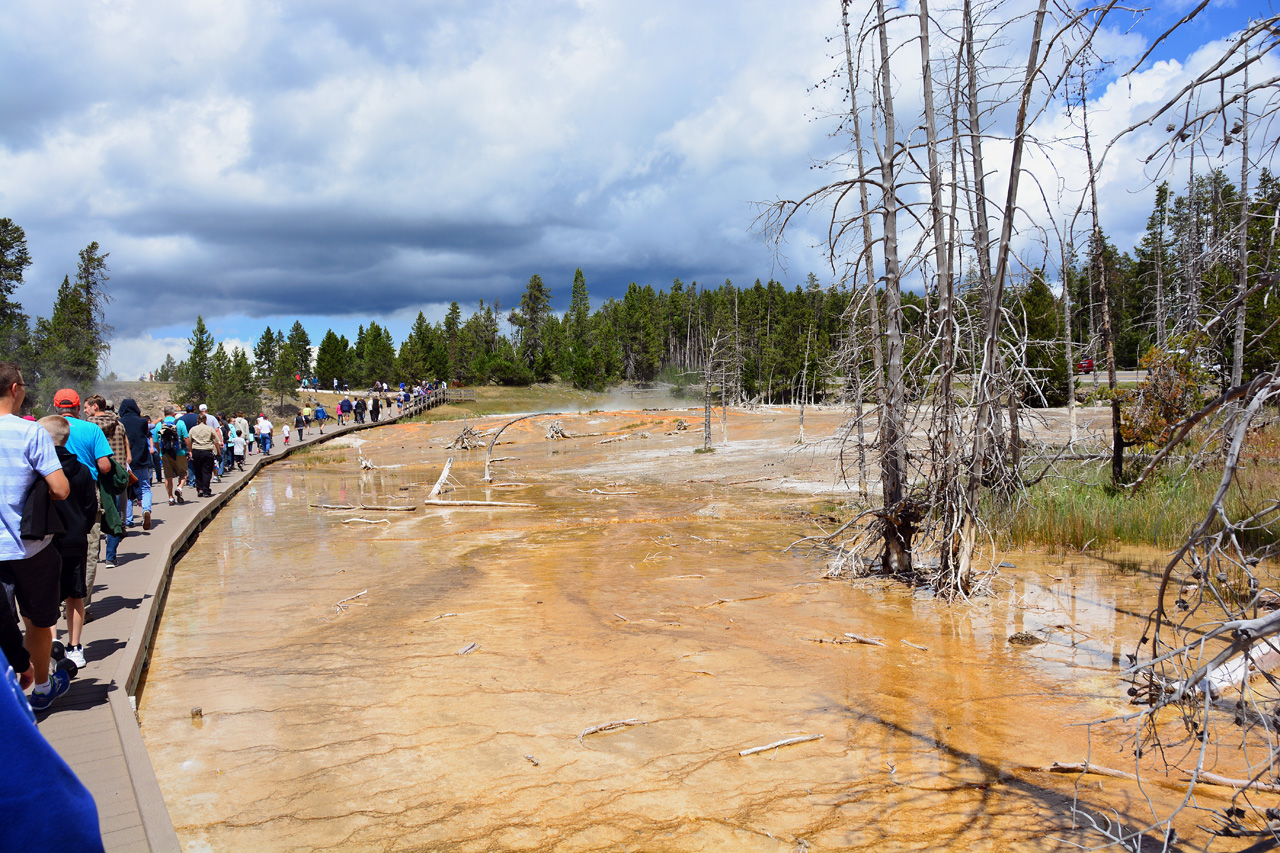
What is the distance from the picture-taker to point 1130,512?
11469 millimetres

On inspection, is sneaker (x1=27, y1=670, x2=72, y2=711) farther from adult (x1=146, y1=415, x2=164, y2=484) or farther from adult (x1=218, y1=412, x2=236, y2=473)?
adult (x1=218, y1=412, x2=236, y2=473)

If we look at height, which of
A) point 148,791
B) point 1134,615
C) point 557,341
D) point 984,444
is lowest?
point 1134,615

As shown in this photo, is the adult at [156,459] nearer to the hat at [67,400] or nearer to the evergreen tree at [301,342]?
the hat at [67,400]

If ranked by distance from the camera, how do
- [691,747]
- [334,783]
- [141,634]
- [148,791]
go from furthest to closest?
[141,634]
[691,747]
[334,783]
[148,791]

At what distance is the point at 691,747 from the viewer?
17.9 ft

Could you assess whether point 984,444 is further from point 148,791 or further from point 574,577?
point 148,791

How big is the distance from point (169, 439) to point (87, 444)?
9870mm

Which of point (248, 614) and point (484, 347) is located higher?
point (484, 347)

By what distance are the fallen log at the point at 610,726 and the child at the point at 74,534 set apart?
3.70 metres

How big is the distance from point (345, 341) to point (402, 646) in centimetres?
9803

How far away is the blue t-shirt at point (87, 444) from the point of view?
595 cm

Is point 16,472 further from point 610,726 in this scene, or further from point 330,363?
point 330,363

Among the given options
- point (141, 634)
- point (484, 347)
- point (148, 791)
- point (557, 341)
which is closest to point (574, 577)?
point (141, 634)

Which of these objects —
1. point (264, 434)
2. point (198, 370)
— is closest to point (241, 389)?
point (198, 370)
